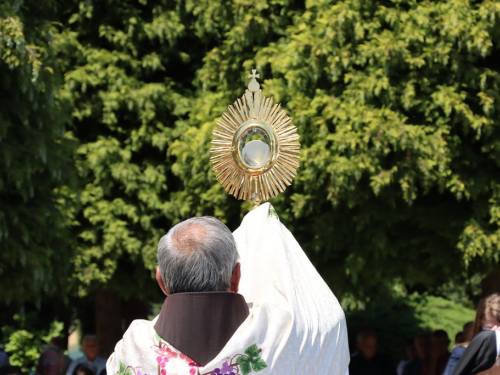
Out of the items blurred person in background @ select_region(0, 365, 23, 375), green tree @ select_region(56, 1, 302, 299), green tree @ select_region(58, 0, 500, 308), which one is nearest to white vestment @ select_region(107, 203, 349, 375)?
blurred person in background @ select_region(0, 365, 23, 375)

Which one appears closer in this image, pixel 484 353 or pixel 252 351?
pixel 252 351

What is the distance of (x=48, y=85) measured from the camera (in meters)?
8.34

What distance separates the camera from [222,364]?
2.61m

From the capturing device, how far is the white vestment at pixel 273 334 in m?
2.62

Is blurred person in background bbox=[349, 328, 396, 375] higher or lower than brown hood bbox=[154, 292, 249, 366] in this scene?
lower

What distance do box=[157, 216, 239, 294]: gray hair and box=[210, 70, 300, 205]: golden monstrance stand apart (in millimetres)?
652

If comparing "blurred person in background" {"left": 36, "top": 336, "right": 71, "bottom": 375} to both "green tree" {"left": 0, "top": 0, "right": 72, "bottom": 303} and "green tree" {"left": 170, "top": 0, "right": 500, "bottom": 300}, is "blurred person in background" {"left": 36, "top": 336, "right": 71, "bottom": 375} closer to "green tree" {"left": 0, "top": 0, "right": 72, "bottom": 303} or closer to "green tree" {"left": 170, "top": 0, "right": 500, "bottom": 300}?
"green tree" {"left": 0, "top": 0, "right": 72, "bottom": 303}

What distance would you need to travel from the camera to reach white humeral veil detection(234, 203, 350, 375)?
2695 millimetres

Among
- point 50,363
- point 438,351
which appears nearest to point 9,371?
point 50,363

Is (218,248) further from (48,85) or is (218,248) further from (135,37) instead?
(135,37)

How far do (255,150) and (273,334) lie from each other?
0.85m

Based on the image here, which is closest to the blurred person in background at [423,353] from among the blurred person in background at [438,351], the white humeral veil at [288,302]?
the blurred person in background at [438,351]

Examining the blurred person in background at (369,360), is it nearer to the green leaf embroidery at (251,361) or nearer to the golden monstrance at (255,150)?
the golden monstrance at (255,150)

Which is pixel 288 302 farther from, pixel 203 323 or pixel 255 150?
pixel 255 150
